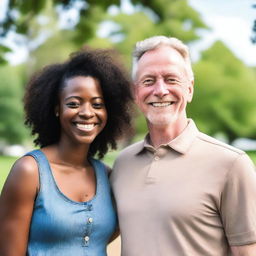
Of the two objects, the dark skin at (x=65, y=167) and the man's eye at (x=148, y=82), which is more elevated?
the man's eye at (x=148, y=82)

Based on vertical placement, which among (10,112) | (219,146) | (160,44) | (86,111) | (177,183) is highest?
(10,112)

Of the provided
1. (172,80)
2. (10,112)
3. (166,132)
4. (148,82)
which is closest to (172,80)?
(172,80)

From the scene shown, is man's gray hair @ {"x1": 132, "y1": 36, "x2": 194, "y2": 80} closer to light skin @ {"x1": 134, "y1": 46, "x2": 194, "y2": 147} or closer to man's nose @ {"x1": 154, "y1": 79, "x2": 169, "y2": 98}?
light skin @ {"x1": 134, "y1": 46, "x2": 194, "y2": 147}

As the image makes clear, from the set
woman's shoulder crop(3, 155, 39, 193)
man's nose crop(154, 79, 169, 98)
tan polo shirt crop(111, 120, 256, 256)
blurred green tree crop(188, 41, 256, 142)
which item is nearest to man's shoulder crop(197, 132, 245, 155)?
tan polo shirt crop(111, 120, 256, 256)

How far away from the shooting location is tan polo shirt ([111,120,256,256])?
2.50 meters

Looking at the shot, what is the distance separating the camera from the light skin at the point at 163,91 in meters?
2.79

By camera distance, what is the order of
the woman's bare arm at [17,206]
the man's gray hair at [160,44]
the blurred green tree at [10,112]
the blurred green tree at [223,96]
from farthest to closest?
the blurred green tree at [10,112]
the blurred green tree at [223,96]
the man's gray hair at [160,44]
the woman's bare arm at [17,206]

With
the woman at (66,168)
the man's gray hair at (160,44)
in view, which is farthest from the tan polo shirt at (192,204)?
the man's gray hair at (160,44)

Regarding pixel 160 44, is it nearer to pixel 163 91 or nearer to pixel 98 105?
pixel 163 91

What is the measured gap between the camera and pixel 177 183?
261cm

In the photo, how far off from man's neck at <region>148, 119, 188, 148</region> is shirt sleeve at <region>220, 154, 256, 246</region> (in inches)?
16.5

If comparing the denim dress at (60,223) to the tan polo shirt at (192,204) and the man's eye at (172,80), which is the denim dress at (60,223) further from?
the man's eye at (172,80)

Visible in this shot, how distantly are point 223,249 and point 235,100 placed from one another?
118ft

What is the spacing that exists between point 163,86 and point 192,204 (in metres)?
0.61
